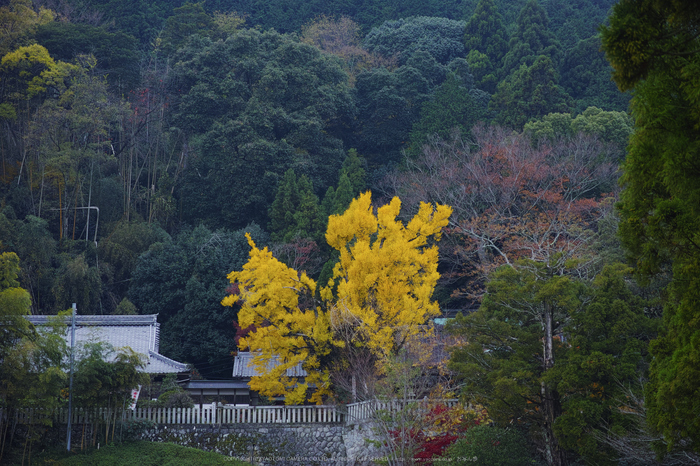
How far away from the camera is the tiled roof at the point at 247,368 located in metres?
19.8

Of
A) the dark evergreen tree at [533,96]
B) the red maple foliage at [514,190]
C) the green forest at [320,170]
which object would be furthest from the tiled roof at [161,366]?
the dark evergreen tree at [533,96]

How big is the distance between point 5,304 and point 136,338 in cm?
655

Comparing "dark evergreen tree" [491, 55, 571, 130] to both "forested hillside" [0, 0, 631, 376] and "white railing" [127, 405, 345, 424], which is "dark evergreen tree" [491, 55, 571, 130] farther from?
"white railing" [127, 405, 345, 424]

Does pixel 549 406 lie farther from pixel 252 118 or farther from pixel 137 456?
pixel 252 118

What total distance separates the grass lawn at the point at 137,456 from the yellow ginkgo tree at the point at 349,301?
2.27 meters

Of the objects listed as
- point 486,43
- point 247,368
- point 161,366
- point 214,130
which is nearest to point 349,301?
point 247,368

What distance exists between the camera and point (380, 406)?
1318 cm

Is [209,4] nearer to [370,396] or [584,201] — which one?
[584,201]

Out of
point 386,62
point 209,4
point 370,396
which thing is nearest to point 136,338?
point 370,396

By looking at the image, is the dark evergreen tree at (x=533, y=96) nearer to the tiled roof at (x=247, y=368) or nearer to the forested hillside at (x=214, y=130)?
the forested hillside at (x=214, y=130)

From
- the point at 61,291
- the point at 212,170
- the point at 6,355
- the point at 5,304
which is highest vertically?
the point at 212,170

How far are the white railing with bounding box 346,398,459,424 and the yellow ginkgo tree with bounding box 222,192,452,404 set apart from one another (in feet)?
3.92

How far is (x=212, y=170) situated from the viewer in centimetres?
2897

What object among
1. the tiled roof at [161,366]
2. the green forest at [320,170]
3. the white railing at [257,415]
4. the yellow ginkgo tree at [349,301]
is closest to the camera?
the green forest at [320,170]
